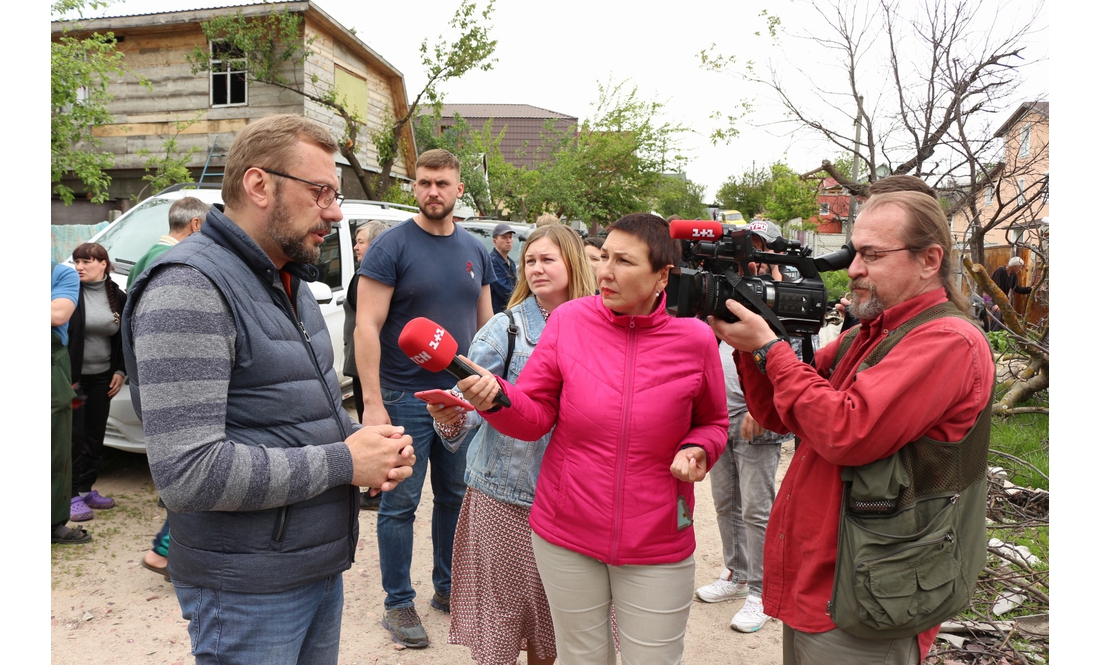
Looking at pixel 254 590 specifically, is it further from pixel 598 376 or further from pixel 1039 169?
pixel 1039 169

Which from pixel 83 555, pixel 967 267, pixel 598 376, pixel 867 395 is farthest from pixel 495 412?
pixel 967 267

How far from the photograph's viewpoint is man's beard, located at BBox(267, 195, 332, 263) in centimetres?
199

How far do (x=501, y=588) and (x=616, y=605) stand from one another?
0.69 m

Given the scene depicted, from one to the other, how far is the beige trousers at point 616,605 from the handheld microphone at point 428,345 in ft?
2.80

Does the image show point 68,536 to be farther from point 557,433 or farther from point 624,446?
point 624,446

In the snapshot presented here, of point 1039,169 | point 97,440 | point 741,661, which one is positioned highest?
point 1039,169

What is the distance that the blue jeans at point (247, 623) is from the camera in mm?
1896

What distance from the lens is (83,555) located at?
4.66 metres

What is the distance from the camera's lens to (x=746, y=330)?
2.16 meters

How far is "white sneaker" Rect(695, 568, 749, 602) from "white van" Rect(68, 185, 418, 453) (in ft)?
10.0

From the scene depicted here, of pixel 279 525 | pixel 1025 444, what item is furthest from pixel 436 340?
pixel 1025 444

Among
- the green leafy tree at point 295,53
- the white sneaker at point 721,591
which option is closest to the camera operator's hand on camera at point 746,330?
the white sneaker at point 721,591

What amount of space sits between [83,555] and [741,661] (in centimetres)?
409

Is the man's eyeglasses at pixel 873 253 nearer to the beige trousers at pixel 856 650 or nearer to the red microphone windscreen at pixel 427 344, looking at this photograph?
the beige trousers at pixel 856 650
